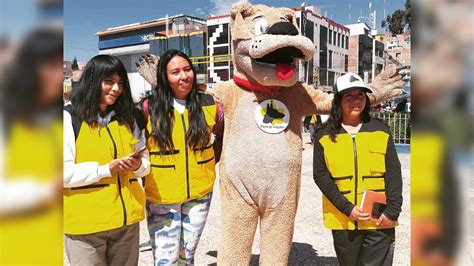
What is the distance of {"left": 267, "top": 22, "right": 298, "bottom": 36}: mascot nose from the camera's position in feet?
8.15

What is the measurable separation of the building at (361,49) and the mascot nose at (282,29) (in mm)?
52284

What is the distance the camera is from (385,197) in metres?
2.42

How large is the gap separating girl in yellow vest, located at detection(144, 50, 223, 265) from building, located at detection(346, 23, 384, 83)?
2068 inches

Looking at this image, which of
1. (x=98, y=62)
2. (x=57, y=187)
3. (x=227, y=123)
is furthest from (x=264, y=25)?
(x=57, y=187)

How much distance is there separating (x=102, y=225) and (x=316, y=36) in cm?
4408

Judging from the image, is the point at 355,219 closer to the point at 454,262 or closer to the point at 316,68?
the point at 454,262

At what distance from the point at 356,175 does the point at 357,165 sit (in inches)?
2.4

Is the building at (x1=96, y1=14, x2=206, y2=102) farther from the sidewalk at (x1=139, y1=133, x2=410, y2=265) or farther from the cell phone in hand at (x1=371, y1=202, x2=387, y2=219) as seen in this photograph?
the cell phone in hand at (x1=371, y1=202, x2=387, y2=219)

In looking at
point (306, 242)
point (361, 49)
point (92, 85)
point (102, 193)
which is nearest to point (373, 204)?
point (102, 193)

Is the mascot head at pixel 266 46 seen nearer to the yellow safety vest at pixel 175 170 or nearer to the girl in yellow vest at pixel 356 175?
the girl in yellow vest at pixel 356 175

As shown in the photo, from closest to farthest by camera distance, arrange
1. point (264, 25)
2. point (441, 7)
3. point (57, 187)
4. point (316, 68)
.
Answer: point (441, 7) → point (57, 187) → point (264, 25) → point (316, 68)

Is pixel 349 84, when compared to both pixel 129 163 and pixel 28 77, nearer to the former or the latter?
pixel 129 163

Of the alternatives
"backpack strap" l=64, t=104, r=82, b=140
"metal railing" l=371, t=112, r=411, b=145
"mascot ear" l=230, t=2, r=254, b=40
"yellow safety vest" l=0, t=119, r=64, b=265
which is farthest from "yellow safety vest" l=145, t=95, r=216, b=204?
"metal railing" l=371, t=112, r=411, b=145

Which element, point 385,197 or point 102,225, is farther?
point 385,197
